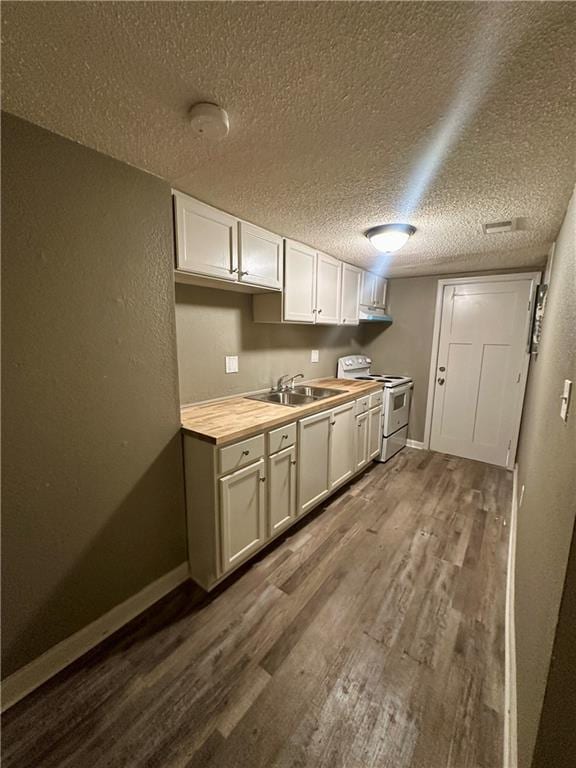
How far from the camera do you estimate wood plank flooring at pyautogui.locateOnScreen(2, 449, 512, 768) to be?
3.65ft

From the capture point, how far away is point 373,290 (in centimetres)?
376

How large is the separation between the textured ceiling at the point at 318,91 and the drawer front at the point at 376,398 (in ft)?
6.36

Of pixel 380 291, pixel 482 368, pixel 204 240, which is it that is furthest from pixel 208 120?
pixel 482 368

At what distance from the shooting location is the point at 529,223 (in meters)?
2.02

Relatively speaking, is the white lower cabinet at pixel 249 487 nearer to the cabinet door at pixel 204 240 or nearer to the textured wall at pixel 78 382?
the textured wall at pixel 78 382

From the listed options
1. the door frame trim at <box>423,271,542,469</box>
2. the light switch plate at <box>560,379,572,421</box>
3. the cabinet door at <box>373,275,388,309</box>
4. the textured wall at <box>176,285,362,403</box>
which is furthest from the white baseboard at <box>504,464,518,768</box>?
the cabinet door at <box>373,275,388,309</box>

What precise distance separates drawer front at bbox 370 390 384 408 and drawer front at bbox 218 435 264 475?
170 centimetres

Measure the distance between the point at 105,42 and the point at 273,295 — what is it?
5.70ft

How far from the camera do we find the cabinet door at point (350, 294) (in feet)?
10.5

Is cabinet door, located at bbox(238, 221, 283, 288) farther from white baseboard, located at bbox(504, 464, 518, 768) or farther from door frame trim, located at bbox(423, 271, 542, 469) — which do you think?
white baseboard, located at bbox(504, 464, 518, 768)

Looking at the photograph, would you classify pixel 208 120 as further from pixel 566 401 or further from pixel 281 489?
pixel 281 489

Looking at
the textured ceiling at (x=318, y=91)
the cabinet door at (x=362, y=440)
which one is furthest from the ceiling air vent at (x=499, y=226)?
the cabinet door at (x=362, y=440)

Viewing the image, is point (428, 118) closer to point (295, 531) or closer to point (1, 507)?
point (1, 507)

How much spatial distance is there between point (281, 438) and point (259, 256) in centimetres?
130
